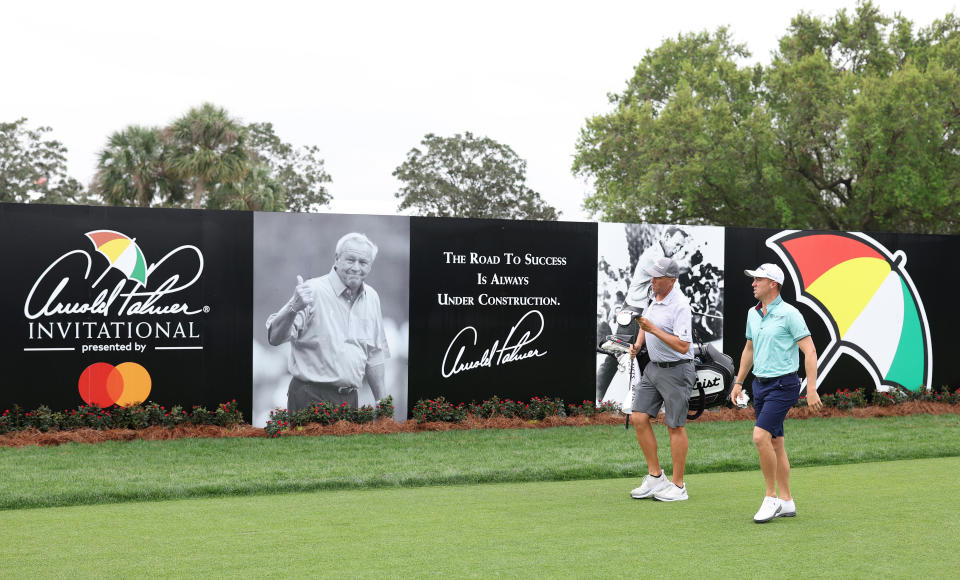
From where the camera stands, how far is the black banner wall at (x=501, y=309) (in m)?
12.6

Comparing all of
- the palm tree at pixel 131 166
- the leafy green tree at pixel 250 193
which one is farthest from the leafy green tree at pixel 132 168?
the leafy green tree at pixel 250 193

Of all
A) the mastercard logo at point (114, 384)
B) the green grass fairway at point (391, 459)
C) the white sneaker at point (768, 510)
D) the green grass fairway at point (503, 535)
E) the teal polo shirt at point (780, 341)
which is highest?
the teal polo shirt at point (780, 341)

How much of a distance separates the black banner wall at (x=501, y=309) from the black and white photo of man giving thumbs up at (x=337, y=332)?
558mm

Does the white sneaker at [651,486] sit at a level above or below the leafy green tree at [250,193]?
below

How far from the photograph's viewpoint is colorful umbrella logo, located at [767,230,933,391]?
14.4 metres

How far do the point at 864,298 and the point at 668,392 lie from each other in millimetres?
8841

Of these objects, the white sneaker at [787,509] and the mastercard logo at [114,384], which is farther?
the mastercard logo at [114,384]

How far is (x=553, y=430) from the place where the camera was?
1220 centimetres

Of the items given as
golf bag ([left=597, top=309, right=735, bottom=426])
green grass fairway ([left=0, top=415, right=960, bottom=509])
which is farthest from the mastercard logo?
golf bag ([left=597, top=309, right=735, bottom=426])

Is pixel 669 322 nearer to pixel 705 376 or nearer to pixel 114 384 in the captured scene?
pixel 705 376

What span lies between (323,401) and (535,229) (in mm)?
3696

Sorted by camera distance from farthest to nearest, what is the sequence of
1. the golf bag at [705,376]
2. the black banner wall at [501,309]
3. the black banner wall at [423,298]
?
the black banner wall at [501,309] < the black banner wall at [423,298] < the golf bag at [705,376]

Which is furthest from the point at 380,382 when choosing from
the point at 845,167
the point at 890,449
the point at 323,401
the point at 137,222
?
the point at 845,167
